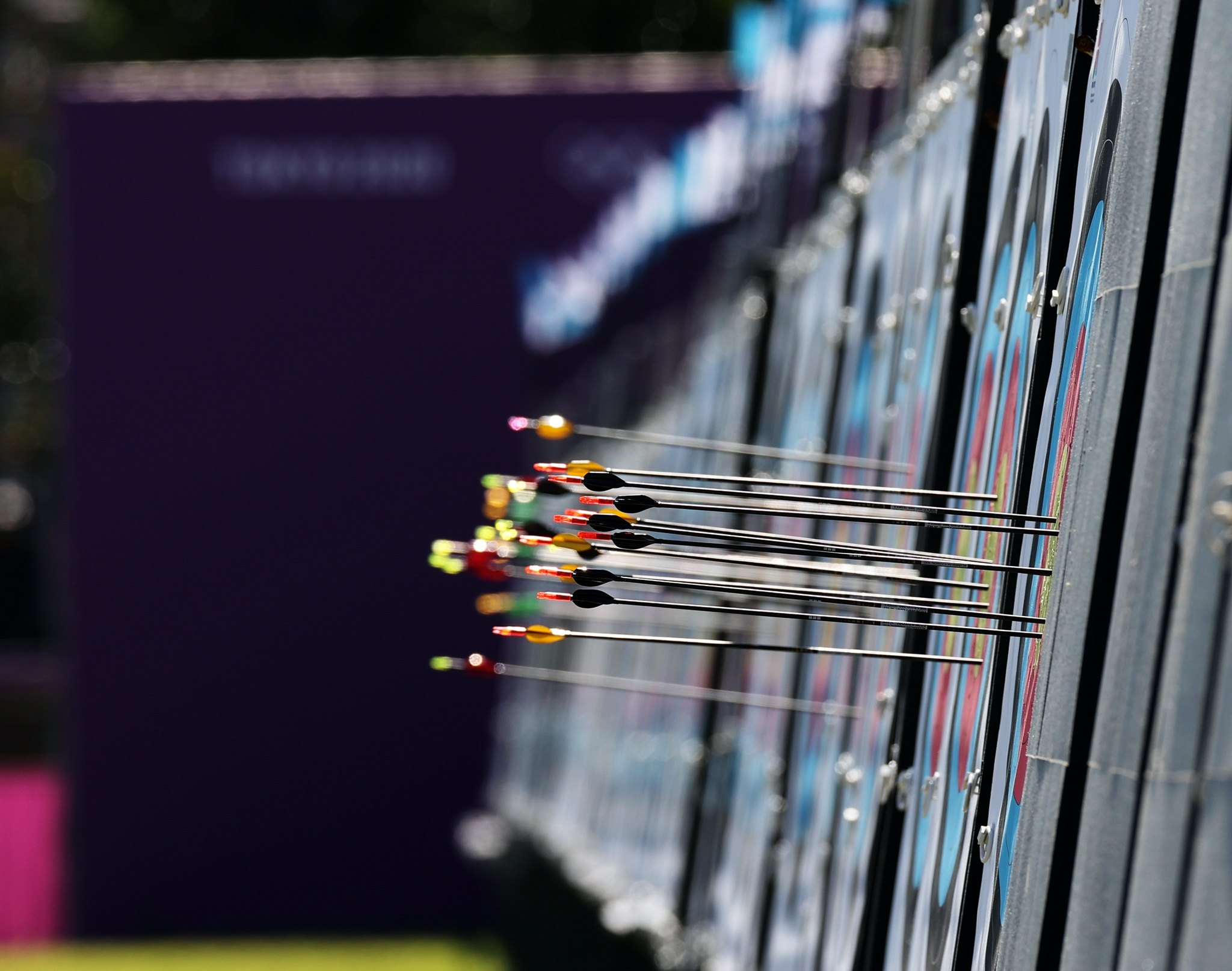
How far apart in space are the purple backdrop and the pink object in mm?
227

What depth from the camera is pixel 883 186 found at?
11.3 ft

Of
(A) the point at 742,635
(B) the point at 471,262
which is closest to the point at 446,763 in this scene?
(B) the point at 471,262

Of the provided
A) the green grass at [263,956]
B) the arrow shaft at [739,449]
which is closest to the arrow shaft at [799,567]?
the arrow shaft at [739,449]

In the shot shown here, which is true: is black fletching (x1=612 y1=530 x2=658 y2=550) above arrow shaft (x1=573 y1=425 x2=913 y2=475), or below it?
below

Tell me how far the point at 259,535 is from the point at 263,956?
107 inches

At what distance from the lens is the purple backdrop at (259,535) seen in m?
13.1

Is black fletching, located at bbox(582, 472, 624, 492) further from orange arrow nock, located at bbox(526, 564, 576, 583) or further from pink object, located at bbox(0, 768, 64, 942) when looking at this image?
pink object, located at bbox(0, 768, 64, 942)

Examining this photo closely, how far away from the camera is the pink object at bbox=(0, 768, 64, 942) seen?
43.2ft

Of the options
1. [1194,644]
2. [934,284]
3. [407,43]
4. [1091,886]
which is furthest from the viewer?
[407,43]

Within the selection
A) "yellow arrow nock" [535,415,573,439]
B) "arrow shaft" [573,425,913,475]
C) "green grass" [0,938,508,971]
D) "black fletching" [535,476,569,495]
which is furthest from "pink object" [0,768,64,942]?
"yellow arrow nock" [535,415,573,439]

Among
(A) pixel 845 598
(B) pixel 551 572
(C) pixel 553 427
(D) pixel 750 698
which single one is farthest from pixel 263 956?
(A) pixel 845 598

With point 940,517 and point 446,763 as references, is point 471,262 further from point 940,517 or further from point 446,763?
point 940,517

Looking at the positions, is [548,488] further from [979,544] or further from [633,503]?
[979,544]

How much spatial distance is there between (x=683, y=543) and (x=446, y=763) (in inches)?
451
